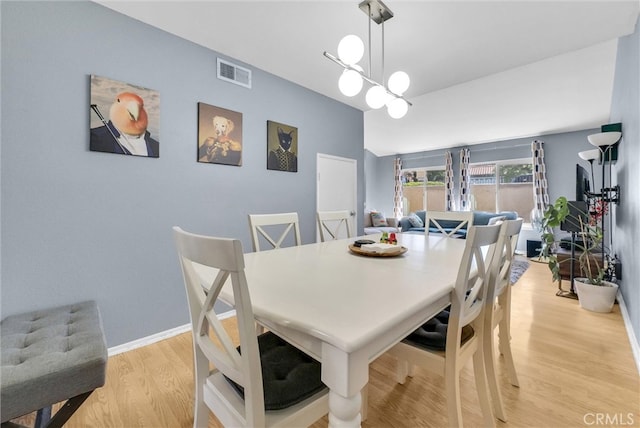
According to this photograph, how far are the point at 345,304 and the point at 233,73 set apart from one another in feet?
8.53

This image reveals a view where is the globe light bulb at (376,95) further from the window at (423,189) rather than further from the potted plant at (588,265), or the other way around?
the window at (423,189)

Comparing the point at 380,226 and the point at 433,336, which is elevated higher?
the point at 380,226

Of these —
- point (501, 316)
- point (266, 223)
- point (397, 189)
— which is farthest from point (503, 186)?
point (266, 223)

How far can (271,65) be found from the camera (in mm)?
2730

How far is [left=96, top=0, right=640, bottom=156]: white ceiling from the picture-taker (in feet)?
6.35

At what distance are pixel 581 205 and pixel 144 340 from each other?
14.5 feet

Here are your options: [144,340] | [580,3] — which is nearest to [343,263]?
[144,340]


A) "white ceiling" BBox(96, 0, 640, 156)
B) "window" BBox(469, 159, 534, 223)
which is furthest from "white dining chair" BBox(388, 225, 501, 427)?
"window" BBox(469, 159, 534, 223)

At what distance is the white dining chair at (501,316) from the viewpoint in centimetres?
129

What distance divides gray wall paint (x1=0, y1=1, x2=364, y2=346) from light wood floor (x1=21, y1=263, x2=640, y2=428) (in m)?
0.51

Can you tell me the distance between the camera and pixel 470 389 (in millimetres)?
1535

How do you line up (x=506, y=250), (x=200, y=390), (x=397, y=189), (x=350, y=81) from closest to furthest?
(x=200, y=390), (x=506, y=250), (x=350, y=81), (x=397, y=189)

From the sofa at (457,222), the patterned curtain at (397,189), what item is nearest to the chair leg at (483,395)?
the sofa at (457,222)

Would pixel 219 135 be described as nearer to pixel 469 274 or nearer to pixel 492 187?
pixel 469 274
